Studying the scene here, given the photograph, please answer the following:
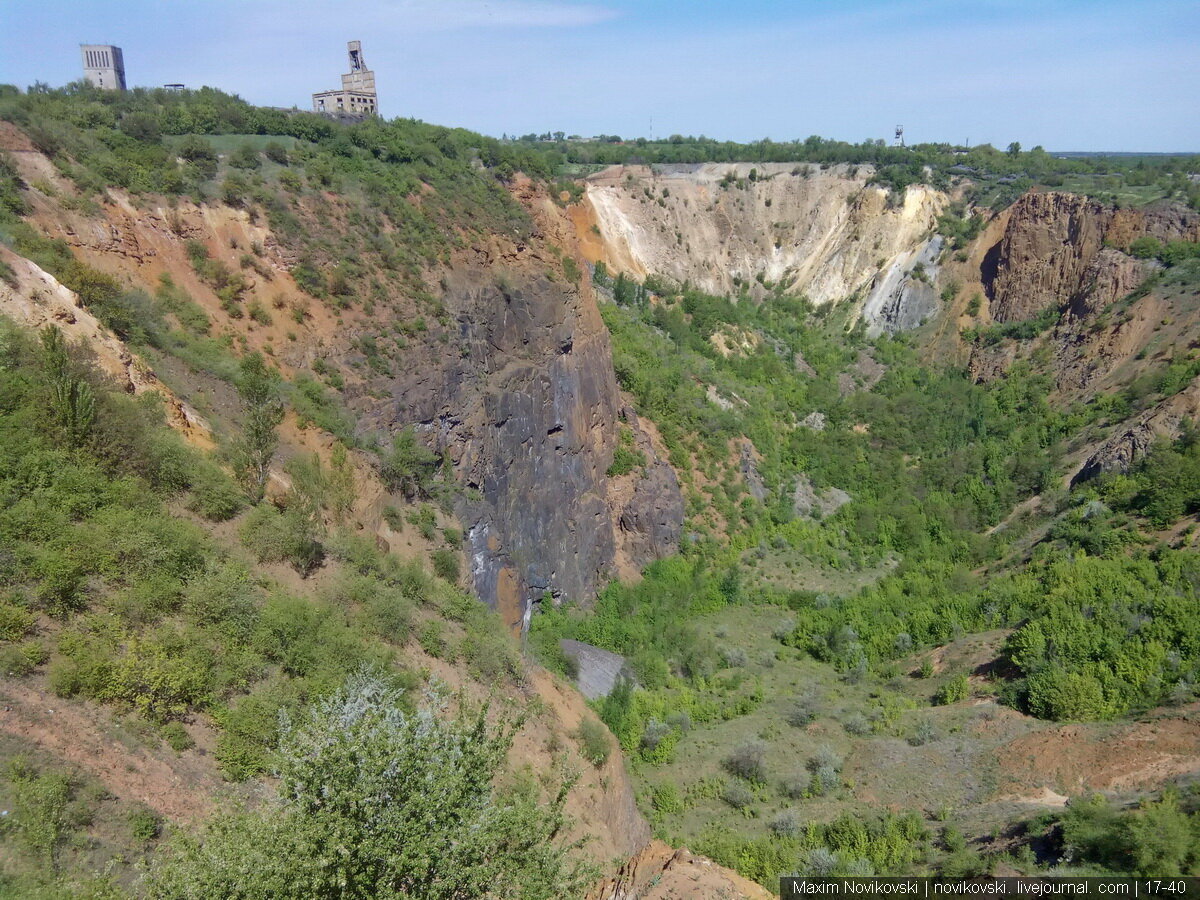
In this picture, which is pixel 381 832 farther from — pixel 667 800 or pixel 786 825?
pixel 667 800

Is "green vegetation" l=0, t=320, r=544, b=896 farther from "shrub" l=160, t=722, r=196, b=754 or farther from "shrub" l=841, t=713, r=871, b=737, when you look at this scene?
"shrub" l=841, t=713, r=871, b=737

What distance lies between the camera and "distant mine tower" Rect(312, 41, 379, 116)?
3791 centimetres

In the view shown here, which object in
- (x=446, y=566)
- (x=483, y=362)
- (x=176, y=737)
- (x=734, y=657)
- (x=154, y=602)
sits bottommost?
(x=734, y=657)

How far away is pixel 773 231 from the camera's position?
5594cm

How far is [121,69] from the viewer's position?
3203 cm

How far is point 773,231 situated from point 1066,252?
18.9 m

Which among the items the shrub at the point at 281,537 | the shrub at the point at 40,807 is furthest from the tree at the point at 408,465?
the shrub at the point at 40,807

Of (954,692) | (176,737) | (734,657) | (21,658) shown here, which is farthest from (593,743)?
(954,692)

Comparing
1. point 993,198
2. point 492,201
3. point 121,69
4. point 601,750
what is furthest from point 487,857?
point 993,198

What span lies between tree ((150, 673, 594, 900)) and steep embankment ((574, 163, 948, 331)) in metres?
42.1

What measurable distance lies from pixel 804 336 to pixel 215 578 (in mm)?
43335

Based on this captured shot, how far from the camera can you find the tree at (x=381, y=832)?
668 cm

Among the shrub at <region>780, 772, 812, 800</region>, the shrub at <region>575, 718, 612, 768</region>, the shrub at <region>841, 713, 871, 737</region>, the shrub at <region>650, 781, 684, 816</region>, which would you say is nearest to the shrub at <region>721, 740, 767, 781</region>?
the shrub at <region>780, 772, 812, 800</region>

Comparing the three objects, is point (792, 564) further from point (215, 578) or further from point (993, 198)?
point (993, 198)
